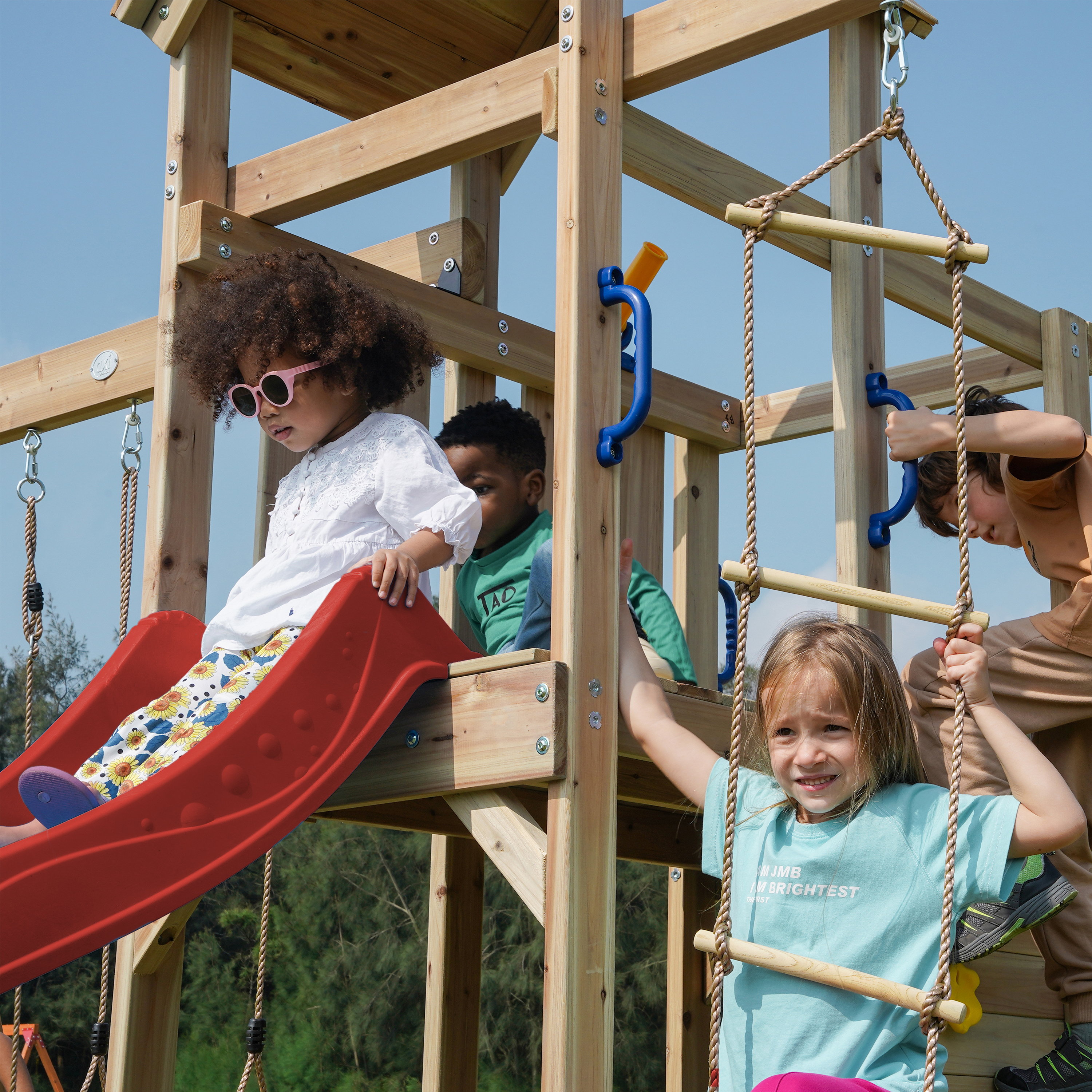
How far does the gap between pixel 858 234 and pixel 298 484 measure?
1691 mm

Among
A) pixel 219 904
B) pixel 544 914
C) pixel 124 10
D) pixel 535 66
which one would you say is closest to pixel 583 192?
pixel 535 66

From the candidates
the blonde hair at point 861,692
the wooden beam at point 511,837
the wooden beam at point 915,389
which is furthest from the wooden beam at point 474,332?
the blonde hair at point 861,692

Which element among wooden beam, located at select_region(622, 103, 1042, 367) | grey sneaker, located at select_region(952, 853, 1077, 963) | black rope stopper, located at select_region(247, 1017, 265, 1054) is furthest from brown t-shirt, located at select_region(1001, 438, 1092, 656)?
black rope stopper, located at select_region(247, 1017, 265, 1054)

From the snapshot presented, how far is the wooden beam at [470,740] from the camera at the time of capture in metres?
2.98

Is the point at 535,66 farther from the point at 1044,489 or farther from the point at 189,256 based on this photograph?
the point at 1044,489

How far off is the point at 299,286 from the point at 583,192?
0.99 metres

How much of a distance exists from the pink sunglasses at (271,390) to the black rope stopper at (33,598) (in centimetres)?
141

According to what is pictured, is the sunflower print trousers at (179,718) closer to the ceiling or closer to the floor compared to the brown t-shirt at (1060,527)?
closer to the floor

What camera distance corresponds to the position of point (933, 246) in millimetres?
2756

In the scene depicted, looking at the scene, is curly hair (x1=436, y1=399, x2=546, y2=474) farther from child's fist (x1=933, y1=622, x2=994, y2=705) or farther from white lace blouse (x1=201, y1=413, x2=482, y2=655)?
child's fist (x1=933, y1=622, x2=994, y2=705)

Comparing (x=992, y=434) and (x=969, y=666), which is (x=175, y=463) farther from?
(x=969, y=666)

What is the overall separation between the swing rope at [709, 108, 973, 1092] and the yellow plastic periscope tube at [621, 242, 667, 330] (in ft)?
4.76

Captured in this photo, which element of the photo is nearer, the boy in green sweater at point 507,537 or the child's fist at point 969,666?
the child's fist at point 969,666

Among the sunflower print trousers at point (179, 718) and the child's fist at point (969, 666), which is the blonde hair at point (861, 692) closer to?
the child's fist at point (969, 666)
